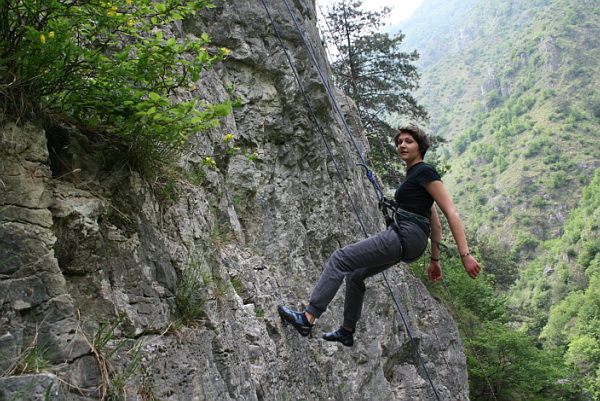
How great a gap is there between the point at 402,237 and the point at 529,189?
89.7 metres

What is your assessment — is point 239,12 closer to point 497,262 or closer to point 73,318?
point 73,318

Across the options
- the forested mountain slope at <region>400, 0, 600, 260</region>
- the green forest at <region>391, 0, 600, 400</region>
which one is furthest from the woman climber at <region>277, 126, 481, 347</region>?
the forested mountain slope at <region>400, 0, 600, 260</region>

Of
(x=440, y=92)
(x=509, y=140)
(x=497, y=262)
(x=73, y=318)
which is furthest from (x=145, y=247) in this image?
(x=440, y=92)

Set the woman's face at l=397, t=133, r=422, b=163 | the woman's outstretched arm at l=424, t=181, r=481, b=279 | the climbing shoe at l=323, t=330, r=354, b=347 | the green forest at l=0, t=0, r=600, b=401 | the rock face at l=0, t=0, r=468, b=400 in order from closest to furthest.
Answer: the rock face at l=0, t=0, r=468, b=400
the green forest at l=0, t=0, r=600, b=401
the woman's outstretched arm at l=424, t=181, r=481, b=279
the woman's face at l=397, t=133, r=422, b=163
the climbing shoe at l=323, t=330, r=354, b=347

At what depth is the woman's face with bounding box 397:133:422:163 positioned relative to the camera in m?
4.63

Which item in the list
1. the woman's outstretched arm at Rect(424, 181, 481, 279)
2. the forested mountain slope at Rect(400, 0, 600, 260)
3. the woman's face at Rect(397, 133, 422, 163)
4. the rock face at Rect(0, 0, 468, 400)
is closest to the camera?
the rock face at Rect(0, 0, 468, 400)

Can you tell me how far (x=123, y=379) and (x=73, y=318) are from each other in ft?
1.46

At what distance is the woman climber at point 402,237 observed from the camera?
14.2ft

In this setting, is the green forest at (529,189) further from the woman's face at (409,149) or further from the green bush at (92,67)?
the green bush at (92,67)

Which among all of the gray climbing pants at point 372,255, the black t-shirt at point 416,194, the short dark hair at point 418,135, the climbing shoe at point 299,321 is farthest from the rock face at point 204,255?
the short dark hair at point 418,135

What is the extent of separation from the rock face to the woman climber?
0.73 metres

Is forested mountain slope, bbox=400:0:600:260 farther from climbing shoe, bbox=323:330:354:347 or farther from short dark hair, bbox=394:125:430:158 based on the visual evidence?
climbing shoe, bbox=323:330:354:347

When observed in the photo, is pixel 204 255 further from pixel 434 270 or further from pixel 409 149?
pixel 434 270

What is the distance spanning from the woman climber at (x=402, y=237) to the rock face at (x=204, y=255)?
0.73 meters
